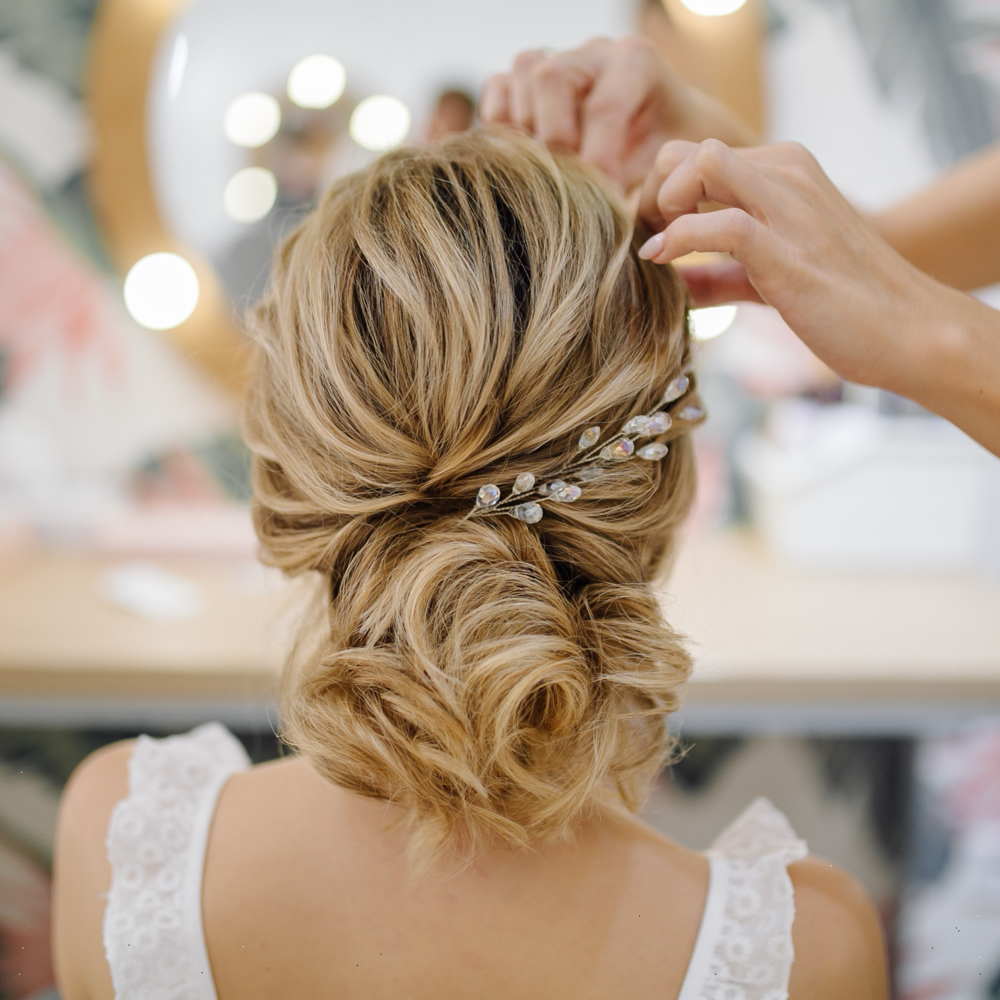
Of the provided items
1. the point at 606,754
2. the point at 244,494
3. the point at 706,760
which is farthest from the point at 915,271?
the point at 244,494

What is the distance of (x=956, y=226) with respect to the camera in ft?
2.51

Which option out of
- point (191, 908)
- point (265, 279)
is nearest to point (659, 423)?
point (191, 908)

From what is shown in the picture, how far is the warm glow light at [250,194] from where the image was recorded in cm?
122

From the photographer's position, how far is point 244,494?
1364mm

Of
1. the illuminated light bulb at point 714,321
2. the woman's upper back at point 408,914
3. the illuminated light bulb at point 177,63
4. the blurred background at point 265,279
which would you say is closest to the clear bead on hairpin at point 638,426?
the woman's upper back at point 408,914

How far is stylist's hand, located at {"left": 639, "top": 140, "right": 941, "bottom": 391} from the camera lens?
1.48 feet

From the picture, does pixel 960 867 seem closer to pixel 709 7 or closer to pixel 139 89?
pixel 709 7

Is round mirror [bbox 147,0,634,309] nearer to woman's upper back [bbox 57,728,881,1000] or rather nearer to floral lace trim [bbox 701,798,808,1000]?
woman's upper back [bbox 57,728,881,1000]

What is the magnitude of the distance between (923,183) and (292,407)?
1.21 m

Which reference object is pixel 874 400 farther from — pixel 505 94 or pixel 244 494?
pixel 244 494

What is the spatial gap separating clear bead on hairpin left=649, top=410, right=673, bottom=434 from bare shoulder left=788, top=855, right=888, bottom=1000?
1.13 feet

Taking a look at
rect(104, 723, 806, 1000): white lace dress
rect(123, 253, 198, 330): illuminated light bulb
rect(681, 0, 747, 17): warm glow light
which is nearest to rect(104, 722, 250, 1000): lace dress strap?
rect(104, 723, 806, 1000): white lace dress

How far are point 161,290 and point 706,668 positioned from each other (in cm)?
101

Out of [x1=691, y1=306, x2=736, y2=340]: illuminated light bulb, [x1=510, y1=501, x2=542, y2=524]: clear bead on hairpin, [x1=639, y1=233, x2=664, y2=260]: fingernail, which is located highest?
[x1=639, y1=233, x2=664, y2=260]: fingernail
